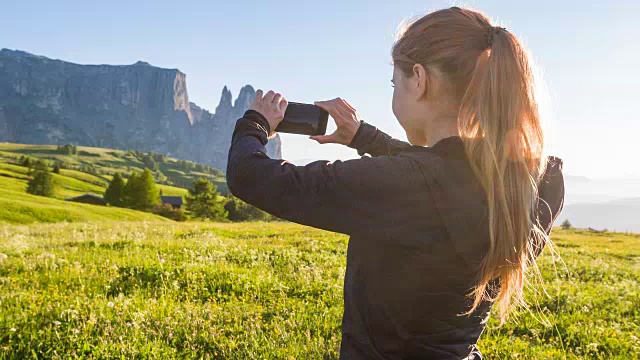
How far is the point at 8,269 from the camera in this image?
7590 millimetres

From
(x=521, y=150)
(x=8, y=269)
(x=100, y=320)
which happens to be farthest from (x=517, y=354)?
(x=8, y=269)

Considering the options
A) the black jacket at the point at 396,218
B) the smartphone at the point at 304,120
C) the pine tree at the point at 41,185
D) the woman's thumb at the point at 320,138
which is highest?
the smartphone at the point at 304,120

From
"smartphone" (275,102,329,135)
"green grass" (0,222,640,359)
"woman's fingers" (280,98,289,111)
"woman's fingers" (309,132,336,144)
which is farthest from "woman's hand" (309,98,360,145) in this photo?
"green grass" (0,222,640,359)

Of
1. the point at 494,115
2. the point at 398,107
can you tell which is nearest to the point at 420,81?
the point at 398,107

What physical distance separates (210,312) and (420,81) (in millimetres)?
4443

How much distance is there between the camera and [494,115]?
2.04m

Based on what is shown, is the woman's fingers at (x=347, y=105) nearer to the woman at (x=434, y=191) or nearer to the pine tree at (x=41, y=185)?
the woman at (x=434, y=191)

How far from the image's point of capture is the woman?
1910 millimetres

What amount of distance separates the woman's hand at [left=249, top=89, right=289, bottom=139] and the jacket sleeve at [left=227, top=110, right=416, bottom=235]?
375 millimetres

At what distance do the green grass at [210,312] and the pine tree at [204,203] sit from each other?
92.1m

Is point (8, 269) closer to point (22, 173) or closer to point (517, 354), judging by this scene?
point (517, 354)

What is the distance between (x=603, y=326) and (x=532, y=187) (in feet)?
18.2

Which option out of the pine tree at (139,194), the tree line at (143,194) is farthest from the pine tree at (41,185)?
the pine tree at (139,194)

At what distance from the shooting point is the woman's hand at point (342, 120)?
123 inches
